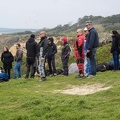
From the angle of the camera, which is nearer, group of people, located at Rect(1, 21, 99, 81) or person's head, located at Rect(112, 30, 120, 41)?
group of people, located at Rect(1, 21, 99, 81)

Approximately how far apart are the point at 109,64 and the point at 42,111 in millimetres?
10836

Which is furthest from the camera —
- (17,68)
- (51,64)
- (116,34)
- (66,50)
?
(17,68)

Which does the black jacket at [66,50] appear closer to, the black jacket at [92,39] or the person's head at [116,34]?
the person's head at [116,34]

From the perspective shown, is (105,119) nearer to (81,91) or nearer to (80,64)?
(81,91)

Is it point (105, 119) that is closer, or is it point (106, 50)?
point (105, 119)

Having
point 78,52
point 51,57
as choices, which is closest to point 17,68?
point 51,57

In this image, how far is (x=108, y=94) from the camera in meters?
11.1

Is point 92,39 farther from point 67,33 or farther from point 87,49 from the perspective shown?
point 67,33

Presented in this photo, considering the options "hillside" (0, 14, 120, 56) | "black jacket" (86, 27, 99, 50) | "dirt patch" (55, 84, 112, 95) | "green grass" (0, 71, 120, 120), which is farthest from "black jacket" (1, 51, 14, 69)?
"hillside" (0, 14, 120, 56)

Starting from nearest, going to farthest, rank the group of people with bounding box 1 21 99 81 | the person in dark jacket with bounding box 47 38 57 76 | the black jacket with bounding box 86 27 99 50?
the black jacket with bounding box 86 27 99 50, the group of people with bounding box 1 21 99 81, the person in dark jacket with bounding box 47 38 57 76

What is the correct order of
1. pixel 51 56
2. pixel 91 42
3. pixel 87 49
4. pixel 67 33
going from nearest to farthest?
pixel 91 42
pixel 87 49
pixel 51 56
pixel 67 33

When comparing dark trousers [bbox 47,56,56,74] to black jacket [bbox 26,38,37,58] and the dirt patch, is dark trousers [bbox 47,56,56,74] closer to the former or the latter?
black jacket [bbox 26,38,37,58]

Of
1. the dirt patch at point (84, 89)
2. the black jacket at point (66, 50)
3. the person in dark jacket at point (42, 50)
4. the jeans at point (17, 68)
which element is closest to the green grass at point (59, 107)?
the dirt patch at point (84, 89)

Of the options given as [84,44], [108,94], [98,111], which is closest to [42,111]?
[98,111]
